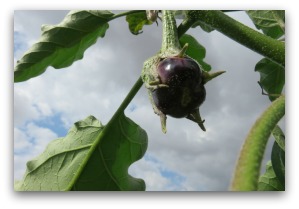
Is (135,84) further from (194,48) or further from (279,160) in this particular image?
(279,160)

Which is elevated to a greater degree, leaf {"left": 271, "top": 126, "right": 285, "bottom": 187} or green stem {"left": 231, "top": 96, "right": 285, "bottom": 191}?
green stem {"left": 231, "top": 96, "right": 285, "bottom": 191}

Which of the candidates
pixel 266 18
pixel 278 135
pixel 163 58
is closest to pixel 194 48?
pixel 266 18

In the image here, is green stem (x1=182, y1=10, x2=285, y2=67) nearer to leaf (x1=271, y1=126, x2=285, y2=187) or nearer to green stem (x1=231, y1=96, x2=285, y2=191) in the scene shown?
green stem (x1=231, y1=96, x2=285, y2=191)

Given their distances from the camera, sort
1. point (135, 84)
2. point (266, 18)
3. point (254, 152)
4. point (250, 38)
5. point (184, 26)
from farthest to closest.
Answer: point (266, 18) < point (135, 84) < point (184, 26) < point (250, 38) < point (254, 152)

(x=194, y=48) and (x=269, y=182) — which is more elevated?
(x=194, y=48)

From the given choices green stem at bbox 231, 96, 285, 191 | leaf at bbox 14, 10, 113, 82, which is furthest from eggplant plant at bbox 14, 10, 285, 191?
green stem at bbox 231, 96, 285, 191
